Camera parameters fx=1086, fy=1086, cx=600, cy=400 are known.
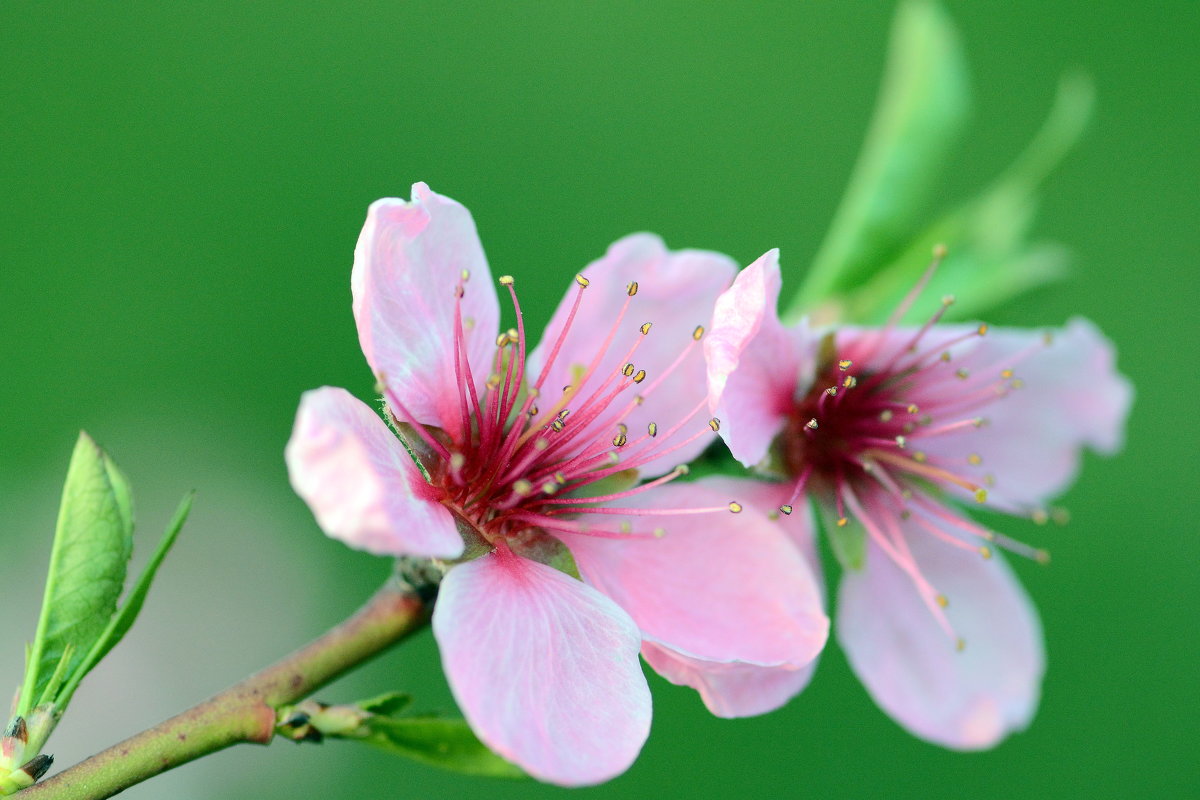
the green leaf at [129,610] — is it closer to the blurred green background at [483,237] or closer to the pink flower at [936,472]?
the pink flower at [936,472]

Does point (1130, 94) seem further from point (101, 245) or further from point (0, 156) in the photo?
point (0, 156)

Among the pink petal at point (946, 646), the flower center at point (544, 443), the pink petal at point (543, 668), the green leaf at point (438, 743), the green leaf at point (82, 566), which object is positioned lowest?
the pink petal at point (946, 646)

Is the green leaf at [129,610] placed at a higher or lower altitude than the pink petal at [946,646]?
higher

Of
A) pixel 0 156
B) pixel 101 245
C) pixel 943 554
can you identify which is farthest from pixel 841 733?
pixel 0 156

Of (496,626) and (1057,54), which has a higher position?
(496,626)

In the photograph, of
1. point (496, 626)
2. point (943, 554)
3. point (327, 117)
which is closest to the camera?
point (496, 626)

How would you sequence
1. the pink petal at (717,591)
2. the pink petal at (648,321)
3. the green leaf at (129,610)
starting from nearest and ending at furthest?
the green leaf at (129,610), the pink petal at (717,591), the pink petal at (648,321)

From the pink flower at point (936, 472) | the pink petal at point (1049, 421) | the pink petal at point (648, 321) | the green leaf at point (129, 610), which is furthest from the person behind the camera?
the pink petal at point (1049, 421)

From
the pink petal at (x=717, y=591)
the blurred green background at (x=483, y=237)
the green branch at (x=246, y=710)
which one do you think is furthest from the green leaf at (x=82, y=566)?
the blurred green background at (x=483, y=237)
